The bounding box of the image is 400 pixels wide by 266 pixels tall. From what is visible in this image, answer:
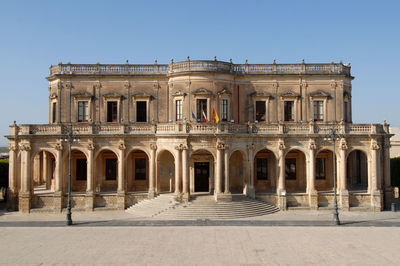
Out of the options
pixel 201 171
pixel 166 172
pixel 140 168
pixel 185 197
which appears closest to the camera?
pixel 185 197

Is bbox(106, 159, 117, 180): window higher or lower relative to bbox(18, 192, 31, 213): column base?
higher

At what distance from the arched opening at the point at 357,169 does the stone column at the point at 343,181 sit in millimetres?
5907

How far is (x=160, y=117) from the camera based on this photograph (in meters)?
40.9

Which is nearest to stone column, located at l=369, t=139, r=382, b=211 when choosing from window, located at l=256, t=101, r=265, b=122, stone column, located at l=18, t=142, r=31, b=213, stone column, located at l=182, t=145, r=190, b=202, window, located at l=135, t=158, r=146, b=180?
window, located at l=256, t=101, r=265, b=122

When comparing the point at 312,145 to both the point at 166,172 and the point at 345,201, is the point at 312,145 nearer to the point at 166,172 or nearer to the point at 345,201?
the point at 345,201

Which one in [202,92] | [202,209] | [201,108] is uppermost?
[202,92]

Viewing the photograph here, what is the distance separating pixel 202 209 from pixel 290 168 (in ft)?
39.0

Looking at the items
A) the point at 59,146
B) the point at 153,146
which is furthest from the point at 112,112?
the point at 153,146

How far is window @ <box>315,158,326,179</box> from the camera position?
1585 inches

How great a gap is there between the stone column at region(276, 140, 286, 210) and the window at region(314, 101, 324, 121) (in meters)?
7.10

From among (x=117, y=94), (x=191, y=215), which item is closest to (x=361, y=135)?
(x=191, y=215)

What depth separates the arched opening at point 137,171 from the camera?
131 feet

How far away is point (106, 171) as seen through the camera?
40.5 metres

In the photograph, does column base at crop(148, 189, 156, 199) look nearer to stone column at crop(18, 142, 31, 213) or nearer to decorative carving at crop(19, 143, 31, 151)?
stone column at crop(18, 142, 31, 213)
